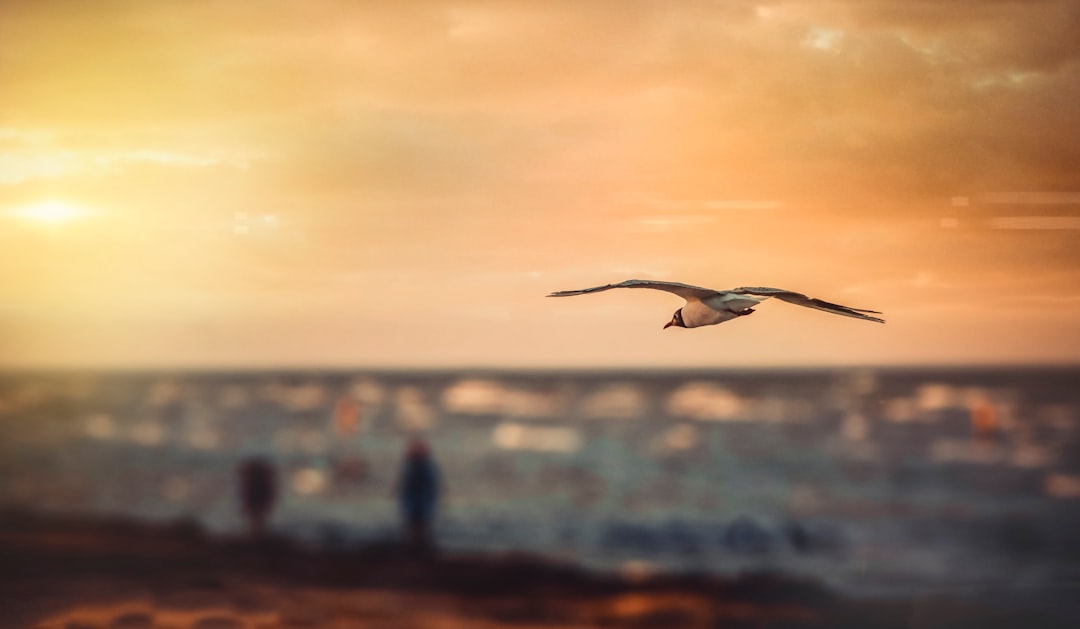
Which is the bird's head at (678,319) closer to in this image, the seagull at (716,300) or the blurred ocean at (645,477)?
the seagull at (716,300)

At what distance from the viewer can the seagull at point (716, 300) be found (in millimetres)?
1994

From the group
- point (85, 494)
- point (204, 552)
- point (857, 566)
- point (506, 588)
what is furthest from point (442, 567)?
point (85, 494)

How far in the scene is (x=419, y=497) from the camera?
7.18 meters

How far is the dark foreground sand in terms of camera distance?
514cm

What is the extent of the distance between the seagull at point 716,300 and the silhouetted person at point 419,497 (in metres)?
4.70

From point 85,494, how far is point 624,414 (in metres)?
12.5

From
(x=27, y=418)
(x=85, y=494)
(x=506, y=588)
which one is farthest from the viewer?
(x=27, y=418)

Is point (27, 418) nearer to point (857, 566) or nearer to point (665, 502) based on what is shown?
point (665, 502)

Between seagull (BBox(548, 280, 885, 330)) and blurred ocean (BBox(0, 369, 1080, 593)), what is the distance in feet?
14.7

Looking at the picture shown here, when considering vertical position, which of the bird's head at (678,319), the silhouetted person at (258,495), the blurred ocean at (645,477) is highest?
the bird's head at (678,319)

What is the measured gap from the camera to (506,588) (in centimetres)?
599

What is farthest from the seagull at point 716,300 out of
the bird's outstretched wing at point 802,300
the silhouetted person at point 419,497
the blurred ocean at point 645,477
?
the silhouetted person at point 419,497

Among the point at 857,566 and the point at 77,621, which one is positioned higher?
the point at 77,621

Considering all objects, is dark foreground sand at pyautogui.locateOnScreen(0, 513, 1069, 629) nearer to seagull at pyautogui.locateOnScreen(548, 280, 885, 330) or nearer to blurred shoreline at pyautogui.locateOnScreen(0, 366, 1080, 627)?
blurred shoreline at pyautogui.locateOnScreen(0, 366, 1080, 627)
